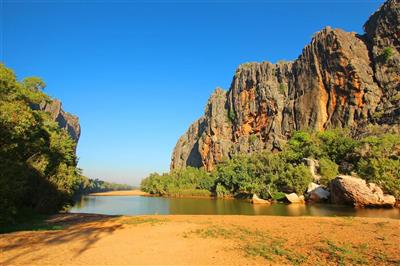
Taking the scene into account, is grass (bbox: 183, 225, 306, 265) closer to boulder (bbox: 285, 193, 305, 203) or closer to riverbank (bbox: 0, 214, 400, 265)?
riverbank (bbox: 0, 214, 400, 265)

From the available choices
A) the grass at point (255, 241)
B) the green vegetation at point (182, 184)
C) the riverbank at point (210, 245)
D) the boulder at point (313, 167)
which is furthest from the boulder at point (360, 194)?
the green vegetation at point (182, 184)

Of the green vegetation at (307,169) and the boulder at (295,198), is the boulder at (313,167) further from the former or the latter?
the boulder at (295,198)

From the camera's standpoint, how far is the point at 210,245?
1191 cm

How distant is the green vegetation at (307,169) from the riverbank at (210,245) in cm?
3181

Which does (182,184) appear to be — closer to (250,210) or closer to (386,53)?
(250,210)

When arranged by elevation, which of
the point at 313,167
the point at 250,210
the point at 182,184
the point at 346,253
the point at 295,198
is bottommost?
the point at 250,210

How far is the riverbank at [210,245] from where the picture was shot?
9.72 metres

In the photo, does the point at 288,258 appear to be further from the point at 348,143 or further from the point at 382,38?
the point at 382,38

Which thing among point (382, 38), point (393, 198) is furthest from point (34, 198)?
point (382, 38)

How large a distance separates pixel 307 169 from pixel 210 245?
161ft

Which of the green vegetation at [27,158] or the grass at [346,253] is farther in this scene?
the green vegetation at [27,158]

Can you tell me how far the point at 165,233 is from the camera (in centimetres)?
1455

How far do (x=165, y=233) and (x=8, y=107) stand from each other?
11778mm

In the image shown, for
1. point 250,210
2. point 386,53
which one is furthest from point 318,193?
point 386,53
